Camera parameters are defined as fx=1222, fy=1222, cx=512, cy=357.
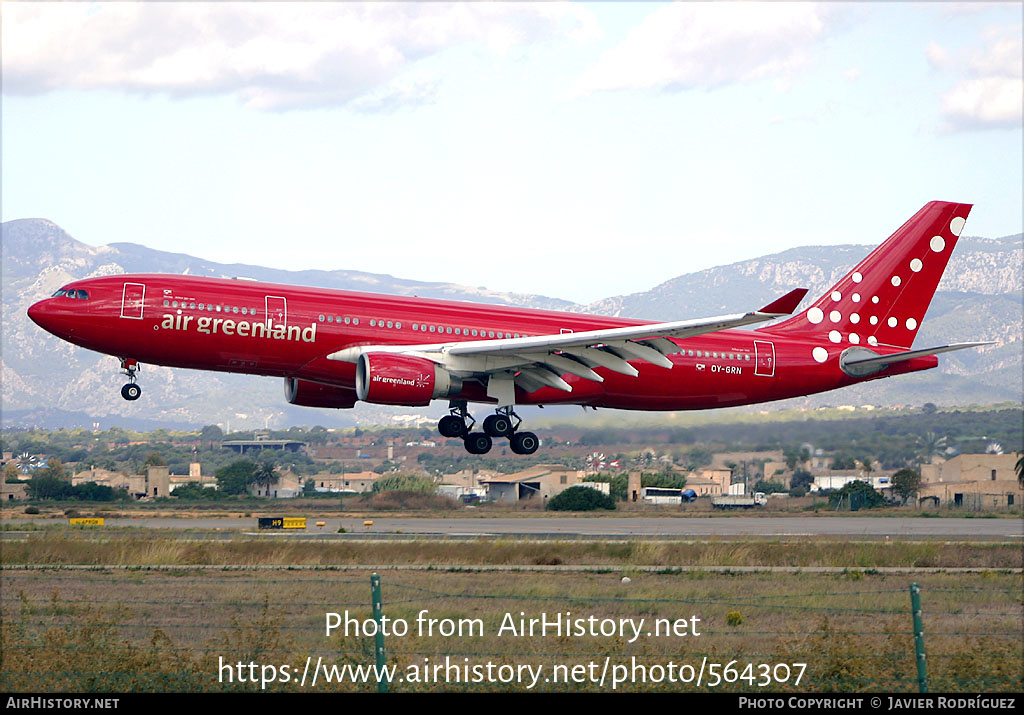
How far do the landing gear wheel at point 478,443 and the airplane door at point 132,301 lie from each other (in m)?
10.2

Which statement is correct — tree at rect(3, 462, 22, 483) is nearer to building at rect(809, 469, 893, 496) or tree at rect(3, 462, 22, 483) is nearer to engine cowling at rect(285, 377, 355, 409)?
building at rect(809, 469, 893, 496)

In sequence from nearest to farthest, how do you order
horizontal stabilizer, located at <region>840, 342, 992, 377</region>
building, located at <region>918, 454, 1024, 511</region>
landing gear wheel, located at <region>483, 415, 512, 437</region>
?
landing gear wheel, located at <region>483, 415, 512, 437</region> < horizontal stabilizer, located at <region>840, 342, 992, 377</region> < building, located at <region>918, 454, 1024, 511</region>

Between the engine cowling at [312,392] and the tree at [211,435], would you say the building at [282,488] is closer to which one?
the engine cowling at [312,392]

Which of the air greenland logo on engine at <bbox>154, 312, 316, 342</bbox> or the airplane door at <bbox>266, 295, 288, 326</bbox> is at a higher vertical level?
the airplane door at <bbox>266, 295, 288, 326</bbox>

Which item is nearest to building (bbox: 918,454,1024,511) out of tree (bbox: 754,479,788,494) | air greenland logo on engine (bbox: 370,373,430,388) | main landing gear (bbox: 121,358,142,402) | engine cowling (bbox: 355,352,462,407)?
tree (bbox: 754,479,788,494)

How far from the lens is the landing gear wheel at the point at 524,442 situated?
123 feet

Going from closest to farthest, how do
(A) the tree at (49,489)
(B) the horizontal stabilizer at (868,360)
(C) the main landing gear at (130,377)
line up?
(C) the main landing gear at (130,377) → (B) the horizontal stabilizer at (868,360) → (A) the tree at (49,489)

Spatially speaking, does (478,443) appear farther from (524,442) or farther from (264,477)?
(264,477)

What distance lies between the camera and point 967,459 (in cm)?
7975

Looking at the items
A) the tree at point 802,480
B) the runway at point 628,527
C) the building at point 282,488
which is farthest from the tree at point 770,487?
the building at point 282,488

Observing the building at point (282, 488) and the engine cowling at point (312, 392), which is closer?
the engine cowling at point (312, 392)

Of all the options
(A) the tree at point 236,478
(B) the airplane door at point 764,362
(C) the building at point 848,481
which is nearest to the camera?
(B) the airplane door at point 764,362

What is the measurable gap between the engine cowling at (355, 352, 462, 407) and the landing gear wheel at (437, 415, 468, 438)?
2.54 m

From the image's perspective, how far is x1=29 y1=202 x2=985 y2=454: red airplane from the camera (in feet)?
108
